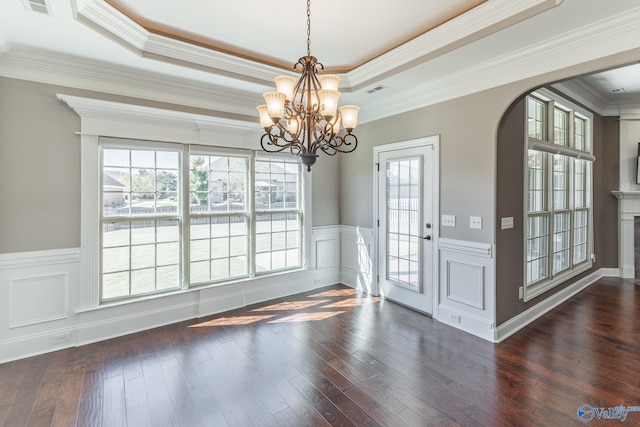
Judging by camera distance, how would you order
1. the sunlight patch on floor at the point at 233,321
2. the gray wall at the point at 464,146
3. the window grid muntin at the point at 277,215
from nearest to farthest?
the gray wall at the point at 464,146 < the sunlight patch on floor at the point at 233,321 < the window grid muntin at the point at 277,215

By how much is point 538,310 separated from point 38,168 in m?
5.74

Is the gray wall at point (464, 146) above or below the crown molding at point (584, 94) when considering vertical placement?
below

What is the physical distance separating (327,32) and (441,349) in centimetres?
325

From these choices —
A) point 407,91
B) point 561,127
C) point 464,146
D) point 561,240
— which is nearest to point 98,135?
point 407,91

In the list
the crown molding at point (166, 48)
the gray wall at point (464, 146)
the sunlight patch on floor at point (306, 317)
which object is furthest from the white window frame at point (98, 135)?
the gray wall at point (464, 146)

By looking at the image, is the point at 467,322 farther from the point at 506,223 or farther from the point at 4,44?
the point at 4,44

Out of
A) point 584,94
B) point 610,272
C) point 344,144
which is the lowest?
point 610,272

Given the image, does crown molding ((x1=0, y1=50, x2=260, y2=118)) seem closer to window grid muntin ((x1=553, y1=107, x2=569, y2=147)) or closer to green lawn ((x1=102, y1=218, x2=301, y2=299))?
green lawn ((x1=102, y1=218, x2=301, y2=299))

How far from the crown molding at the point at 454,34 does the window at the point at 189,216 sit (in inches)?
74.7

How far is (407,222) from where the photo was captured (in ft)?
13.2

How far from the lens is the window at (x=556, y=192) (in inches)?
152

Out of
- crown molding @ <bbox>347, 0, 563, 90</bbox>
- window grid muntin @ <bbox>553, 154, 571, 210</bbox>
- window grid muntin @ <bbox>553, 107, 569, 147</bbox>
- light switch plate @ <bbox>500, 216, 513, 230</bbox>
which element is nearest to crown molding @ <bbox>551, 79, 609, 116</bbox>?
window grid muntin @ <bbox>553, 107, 569, 147</bbox>

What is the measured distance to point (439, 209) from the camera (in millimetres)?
3609

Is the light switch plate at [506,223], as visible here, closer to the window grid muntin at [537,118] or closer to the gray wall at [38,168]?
the window grid muntin at [537,118]
